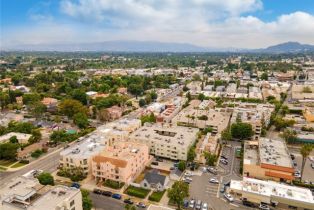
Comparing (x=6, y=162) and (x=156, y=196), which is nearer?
(x=156, y=196)

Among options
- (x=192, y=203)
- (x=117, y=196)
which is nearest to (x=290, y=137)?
(x=192, y=203)

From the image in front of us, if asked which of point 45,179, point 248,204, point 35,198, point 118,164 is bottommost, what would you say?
point 248,204

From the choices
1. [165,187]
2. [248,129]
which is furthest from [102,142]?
[248,129]

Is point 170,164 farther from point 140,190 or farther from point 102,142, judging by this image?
point 102,142

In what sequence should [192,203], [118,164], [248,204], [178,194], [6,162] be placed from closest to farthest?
[178,194], [192,203], [248,204], [118,164], [6,162]

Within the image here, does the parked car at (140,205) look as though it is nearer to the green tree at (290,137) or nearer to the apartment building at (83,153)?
the apartment building at (83,153)

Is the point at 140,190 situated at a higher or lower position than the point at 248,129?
lower

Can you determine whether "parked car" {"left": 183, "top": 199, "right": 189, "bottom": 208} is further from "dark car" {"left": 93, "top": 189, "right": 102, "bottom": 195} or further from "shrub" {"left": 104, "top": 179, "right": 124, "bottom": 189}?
"dark car" {"left": 93, "top": 189, "right": 102, "bottom": 195}

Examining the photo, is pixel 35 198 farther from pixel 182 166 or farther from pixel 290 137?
pixel 290 137
